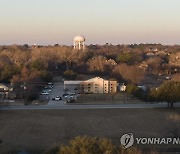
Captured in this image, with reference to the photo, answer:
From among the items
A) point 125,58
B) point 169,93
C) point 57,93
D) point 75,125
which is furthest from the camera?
point 125,58

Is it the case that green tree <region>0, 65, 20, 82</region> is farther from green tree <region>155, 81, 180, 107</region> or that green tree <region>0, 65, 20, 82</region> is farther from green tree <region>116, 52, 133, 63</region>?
green tree <region>116, 52, 133, 63</region>

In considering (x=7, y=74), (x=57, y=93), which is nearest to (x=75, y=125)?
(x=57, y=93)

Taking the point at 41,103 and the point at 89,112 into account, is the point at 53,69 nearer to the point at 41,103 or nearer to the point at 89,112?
the point at 41,103

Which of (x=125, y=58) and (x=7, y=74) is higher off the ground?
(x=125, y=58)

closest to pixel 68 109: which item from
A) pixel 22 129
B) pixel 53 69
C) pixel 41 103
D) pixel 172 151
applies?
pixel 41 103

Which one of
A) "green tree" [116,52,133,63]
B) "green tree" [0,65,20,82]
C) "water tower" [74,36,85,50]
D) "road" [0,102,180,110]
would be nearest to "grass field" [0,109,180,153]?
"road" [0,102,180,110]

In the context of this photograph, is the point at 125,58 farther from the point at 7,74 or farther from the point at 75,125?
the point at 75,125

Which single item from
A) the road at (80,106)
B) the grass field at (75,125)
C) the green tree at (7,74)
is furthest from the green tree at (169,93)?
the green tree at (7,74)

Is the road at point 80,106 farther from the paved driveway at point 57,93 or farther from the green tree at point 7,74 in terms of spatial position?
the green tree at point 7,74
